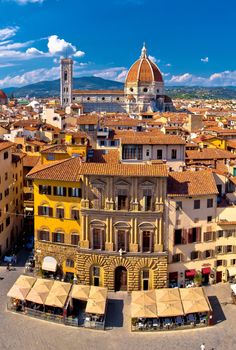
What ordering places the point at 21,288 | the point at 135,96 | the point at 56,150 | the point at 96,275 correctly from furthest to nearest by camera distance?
the point at 135,96 → the point at 56,150 → the point at 96,275 → the point at 21,288

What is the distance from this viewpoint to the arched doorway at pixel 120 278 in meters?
41.5

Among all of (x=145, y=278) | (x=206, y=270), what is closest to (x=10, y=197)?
(x=145, y=278)

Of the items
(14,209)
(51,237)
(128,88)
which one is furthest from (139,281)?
(128,88)

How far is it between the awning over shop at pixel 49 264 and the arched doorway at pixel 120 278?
613cm

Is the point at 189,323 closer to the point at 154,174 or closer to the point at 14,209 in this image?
the point at 154,174

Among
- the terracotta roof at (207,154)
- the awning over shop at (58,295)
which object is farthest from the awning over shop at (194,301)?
the terracotta roof at (207,154)

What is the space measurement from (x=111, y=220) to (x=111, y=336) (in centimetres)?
990

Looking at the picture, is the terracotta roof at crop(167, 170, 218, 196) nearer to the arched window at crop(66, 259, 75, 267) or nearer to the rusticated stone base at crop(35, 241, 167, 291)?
the rusticated stone base at crop(35, 241, 167, 291)

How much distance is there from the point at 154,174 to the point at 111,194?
417 cm

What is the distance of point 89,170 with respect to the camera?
40.2 meters

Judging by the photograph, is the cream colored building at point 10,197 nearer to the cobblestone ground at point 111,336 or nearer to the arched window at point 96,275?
the arched window at point 96,275

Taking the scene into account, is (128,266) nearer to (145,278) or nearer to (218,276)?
(145,278)

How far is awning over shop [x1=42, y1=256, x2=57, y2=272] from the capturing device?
4372 centimetres

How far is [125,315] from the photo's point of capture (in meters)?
38.0
